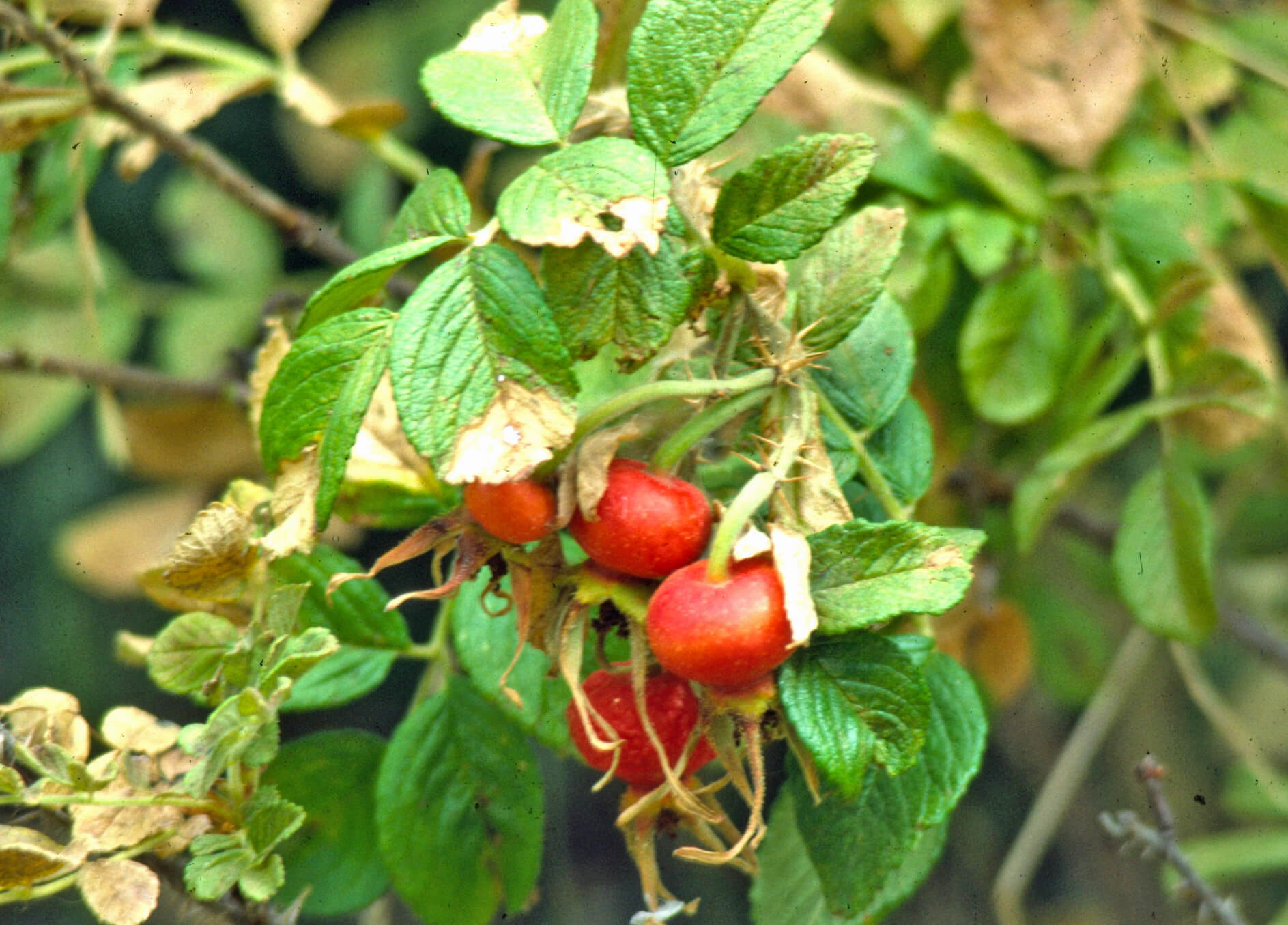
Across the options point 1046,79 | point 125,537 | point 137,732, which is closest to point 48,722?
point 137,732

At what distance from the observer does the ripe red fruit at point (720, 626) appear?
0.43m

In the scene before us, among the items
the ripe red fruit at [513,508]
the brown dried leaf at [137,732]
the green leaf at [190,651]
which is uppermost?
the ripe red fruit at [513,508]

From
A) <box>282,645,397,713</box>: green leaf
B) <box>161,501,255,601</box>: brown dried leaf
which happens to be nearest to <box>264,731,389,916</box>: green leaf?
<box>282,645,397,713</box>: green leaf

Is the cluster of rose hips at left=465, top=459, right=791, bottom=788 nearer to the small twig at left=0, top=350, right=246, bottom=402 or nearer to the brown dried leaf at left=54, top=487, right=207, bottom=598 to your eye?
the small twig at left=0, top=350, right=246, bottom=402

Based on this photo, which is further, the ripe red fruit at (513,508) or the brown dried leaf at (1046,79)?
the brown dried leaf at (1046,79)

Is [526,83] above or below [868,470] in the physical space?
above

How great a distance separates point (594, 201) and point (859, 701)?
0.76 ft

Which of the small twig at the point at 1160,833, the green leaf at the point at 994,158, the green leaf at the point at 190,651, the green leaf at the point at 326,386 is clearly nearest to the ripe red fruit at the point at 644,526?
the green leaf at the point at 326,386

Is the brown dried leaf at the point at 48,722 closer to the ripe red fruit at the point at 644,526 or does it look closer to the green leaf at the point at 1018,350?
the ripe red fruit at the point at 644,526

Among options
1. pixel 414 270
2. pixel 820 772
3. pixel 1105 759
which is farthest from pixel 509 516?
pixel 1105 759

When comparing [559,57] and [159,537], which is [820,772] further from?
[159,537]

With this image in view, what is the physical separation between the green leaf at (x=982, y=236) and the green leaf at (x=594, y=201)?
14.4 inches

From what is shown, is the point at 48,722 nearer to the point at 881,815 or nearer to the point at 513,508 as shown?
the point at 513,508

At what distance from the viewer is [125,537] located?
1.05 meters
